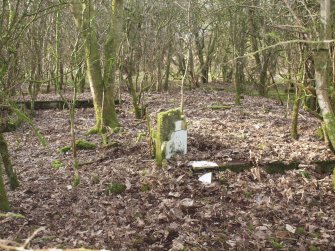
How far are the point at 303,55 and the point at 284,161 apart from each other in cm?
240

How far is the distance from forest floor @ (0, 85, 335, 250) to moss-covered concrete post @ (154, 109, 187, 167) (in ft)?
0.80

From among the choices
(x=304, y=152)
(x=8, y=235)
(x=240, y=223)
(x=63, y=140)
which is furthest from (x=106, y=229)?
(x=63, y=140)

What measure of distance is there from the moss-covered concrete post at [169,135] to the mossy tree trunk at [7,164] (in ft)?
8.26

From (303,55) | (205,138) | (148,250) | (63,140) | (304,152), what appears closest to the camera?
(148,250)

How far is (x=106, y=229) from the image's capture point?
5.01m

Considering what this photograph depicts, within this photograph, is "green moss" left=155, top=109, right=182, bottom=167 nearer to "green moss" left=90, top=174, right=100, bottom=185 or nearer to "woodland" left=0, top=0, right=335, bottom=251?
"woodland" left=0, top=0, right=335, bottom=251

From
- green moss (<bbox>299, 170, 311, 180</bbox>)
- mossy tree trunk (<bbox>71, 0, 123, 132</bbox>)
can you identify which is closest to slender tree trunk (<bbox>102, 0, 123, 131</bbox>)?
mossy tree trunk (<bbox>71, 0, 123, 132</bbox>)

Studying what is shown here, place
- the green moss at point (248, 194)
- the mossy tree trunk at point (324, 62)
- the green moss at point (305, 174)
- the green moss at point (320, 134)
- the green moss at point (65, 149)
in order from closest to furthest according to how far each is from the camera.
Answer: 1. the mossy tree trunk at point (324, 62)
2. the green moss at point (248, 194)
3. the green moss at point (305, 174)
4. the green moss at point (320, 134)
5. the green moss at point (65, 149)

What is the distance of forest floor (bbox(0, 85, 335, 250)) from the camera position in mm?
4789

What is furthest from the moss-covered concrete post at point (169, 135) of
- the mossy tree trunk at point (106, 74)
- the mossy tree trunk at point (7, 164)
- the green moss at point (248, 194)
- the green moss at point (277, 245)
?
the mossy tree trunk at point (106, 74)

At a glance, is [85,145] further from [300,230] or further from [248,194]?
[300,230]

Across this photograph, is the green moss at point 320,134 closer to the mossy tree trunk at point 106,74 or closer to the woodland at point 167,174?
the woodland at point 167,174

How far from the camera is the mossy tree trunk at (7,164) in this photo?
5682 millimetres

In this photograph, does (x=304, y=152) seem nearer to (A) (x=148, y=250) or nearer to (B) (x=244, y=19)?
(A) (x=148, y=250)
